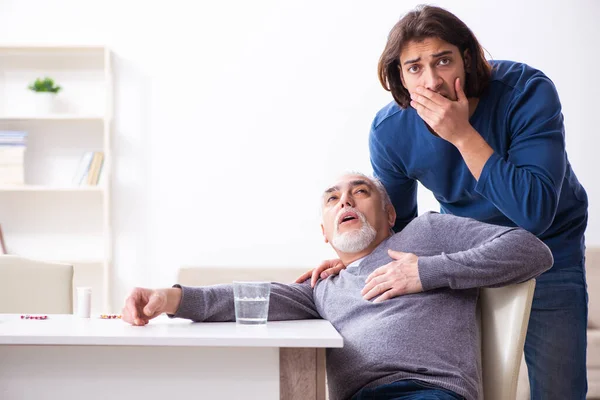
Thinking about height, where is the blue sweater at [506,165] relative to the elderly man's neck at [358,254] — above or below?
above

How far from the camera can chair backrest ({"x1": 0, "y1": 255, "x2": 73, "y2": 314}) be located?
2.48 m

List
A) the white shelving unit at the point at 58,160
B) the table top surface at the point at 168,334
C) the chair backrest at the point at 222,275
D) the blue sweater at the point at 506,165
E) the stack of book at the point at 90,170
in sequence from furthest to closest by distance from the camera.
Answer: the white shelving unit at the point at 58,160
the stack of book at the point at 90,170
the chair backrest at the point at 222,275
the blue sweater at the point at 506,165
the table top surface at the point at 168,334

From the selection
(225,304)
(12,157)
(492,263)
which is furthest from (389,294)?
(12,157)

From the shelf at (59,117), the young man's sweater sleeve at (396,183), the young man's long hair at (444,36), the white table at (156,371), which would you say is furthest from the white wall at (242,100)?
the white table at (156,371)

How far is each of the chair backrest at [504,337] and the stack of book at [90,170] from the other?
285cm

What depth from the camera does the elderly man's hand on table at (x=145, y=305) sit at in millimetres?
1522

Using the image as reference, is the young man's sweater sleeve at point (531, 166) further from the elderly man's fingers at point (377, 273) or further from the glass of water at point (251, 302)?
the glass of water at point (251, 302)

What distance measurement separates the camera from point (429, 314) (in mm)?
1612

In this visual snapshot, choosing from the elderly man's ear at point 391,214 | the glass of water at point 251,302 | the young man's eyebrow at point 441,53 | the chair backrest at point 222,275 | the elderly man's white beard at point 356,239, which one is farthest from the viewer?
the chair backrest at point 222,275

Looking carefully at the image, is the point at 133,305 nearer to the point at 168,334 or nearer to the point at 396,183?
the point at 168,334

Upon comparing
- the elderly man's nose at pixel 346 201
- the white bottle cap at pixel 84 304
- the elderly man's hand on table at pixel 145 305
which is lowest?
the white bottle cap at pixel 84 304

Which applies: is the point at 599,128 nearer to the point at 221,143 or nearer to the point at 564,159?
the point at 221,143

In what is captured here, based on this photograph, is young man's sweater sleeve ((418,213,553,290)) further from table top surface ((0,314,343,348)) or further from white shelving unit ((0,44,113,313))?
white shelving unit ((0,44,113,313))

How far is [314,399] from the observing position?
131 cm
